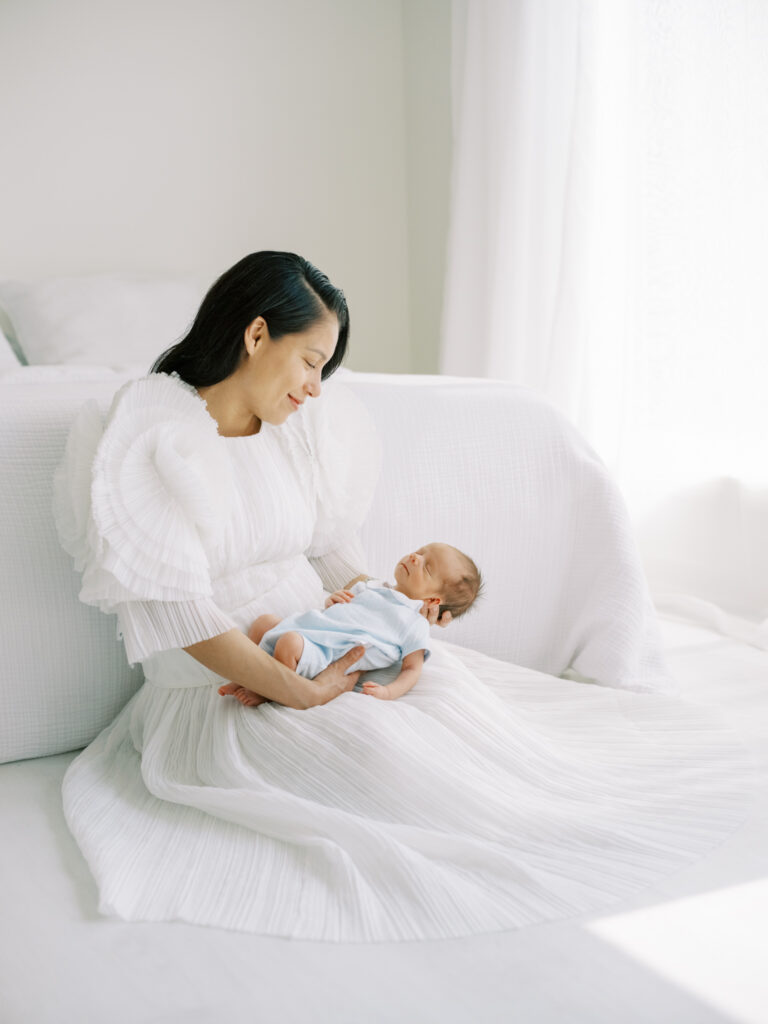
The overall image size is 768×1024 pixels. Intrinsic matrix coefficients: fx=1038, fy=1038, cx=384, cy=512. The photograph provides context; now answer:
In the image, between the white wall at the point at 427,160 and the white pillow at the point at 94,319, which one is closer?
the white pillow at the point at 94,319

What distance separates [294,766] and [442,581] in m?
0.40

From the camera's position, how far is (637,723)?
1.59m

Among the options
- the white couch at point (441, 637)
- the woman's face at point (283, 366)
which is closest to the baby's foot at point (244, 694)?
the white couch at point (441, 637)

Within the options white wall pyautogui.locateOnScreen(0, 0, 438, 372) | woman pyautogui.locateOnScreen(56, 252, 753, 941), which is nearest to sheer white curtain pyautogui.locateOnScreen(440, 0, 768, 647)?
white wall pyautogui.locateOnScreen(0, 0, 438, 372)

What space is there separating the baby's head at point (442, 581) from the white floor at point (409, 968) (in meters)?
0.51

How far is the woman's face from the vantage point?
4.63 feet

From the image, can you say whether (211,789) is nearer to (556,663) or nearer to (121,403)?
(121,403)

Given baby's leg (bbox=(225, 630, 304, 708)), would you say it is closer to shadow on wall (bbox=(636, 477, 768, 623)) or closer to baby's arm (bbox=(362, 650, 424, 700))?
baby's arm (bbox=(362, 650, 424, 700))

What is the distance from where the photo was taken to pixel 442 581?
155 centimetres

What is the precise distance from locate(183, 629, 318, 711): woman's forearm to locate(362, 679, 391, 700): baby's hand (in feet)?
0.23

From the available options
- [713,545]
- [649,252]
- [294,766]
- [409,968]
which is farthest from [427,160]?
[409,968]

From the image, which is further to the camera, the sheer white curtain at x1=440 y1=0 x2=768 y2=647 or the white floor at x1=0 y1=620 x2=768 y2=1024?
the sheer white curtain at x1=440 y1=0 x2=768 y2=647

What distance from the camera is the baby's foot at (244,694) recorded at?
1375 mm

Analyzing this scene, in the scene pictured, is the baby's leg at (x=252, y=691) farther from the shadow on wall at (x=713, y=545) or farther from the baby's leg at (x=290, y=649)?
the shadow on wall at (x=713, y=545)
